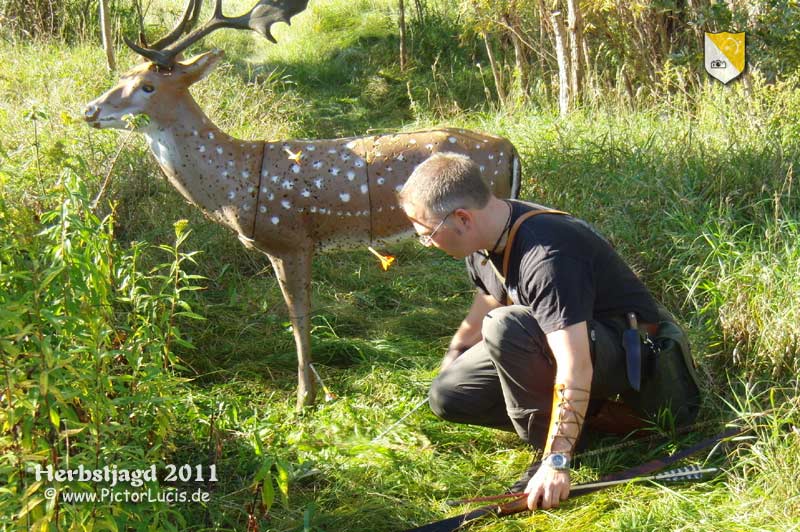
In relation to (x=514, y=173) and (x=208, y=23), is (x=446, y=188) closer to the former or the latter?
(x=514, y=173)

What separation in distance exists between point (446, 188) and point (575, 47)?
4.71m

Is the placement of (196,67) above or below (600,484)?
above

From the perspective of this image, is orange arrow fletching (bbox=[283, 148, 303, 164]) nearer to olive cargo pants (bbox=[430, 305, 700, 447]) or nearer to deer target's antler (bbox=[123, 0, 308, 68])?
deer target's antler (bbox=[123, 0, 308, 68])

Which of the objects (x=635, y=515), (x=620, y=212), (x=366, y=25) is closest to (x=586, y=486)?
(x=635, y=515)

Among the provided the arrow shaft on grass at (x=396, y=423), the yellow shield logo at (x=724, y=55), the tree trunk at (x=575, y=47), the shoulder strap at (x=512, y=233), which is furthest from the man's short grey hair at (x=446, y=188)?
the tree trunk at (x=575, y=47)

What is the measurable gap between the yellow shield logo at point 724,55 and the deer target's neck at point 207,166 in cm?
378

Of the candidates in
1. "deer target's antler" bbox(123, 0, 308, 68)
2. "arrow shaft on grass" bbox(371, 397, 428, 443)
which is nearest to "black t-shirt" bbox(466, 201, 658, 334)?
"arrow shaft on grass" bbox(371, 397, 428, 443)

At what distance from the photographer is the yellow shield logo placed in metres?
6.27

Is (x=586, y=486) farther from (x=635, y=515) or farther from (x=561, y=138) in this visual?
(x=561, y=138)

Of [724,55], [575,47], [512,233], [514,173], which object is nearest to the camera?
[512,233]

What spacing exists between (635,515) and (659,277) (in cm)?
190

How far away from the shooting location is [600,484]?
124 inches

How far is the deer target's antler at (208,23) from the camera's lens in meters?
4.32

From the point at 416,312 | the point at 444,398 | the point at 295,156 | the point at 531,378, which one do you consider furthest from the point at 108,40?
the point at 531,378
